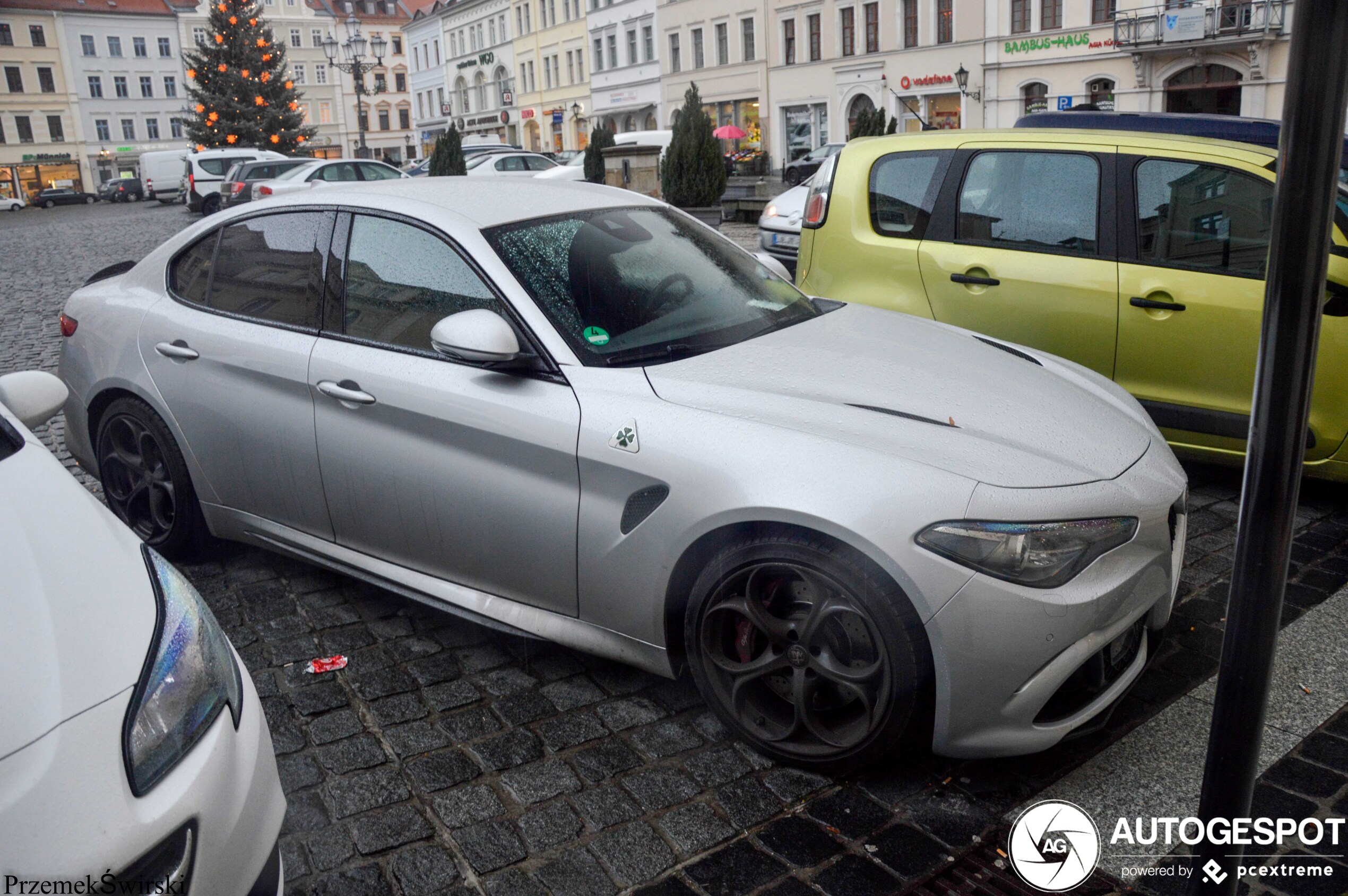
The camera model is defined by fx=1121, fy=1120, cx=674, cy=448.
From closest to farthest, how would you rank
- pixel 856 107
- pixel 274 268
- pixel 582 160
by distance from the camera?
pixel 274 268, pixel 582 160, pixel 856 107

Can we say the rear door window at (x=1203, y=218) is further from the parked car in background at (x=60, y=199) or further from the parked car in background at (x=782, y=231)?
the parked car in background at (x=60, y=199)

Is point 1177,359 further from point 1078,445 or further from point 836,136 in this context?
point 836,136

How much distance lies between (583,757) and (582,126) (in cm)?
7019

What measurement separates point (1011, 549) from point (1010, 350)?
147 centimetres

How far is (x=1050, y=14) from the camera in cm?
4081

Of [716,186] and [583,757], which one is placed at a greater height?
[716,186]

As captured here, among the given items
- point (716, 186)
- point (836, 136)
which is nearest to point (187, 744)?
point (716, 186)

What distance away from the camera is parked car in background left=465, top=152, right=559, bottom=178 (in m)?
27.2

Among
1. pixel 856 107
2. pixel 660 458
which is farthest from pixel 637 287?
pixel 856 107

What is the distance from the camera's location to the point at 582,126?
229ft

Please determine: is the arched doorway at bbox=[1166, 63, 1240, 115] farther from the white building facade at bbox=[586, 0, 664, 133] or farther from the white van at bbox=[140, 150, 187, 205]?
the white van at bbox=[140, 150, 187, 205]

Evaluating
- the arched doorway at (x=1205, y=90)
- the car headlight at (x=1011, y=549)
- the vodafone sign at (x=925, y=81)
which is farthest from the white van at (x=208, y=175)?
the car headlight at (x=1011, y=549)

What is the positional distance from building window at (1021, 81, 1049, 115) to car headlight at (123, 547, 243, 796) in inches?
1719

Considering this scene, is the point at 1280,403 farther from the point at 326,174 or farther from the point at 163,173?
the point at 163,173
